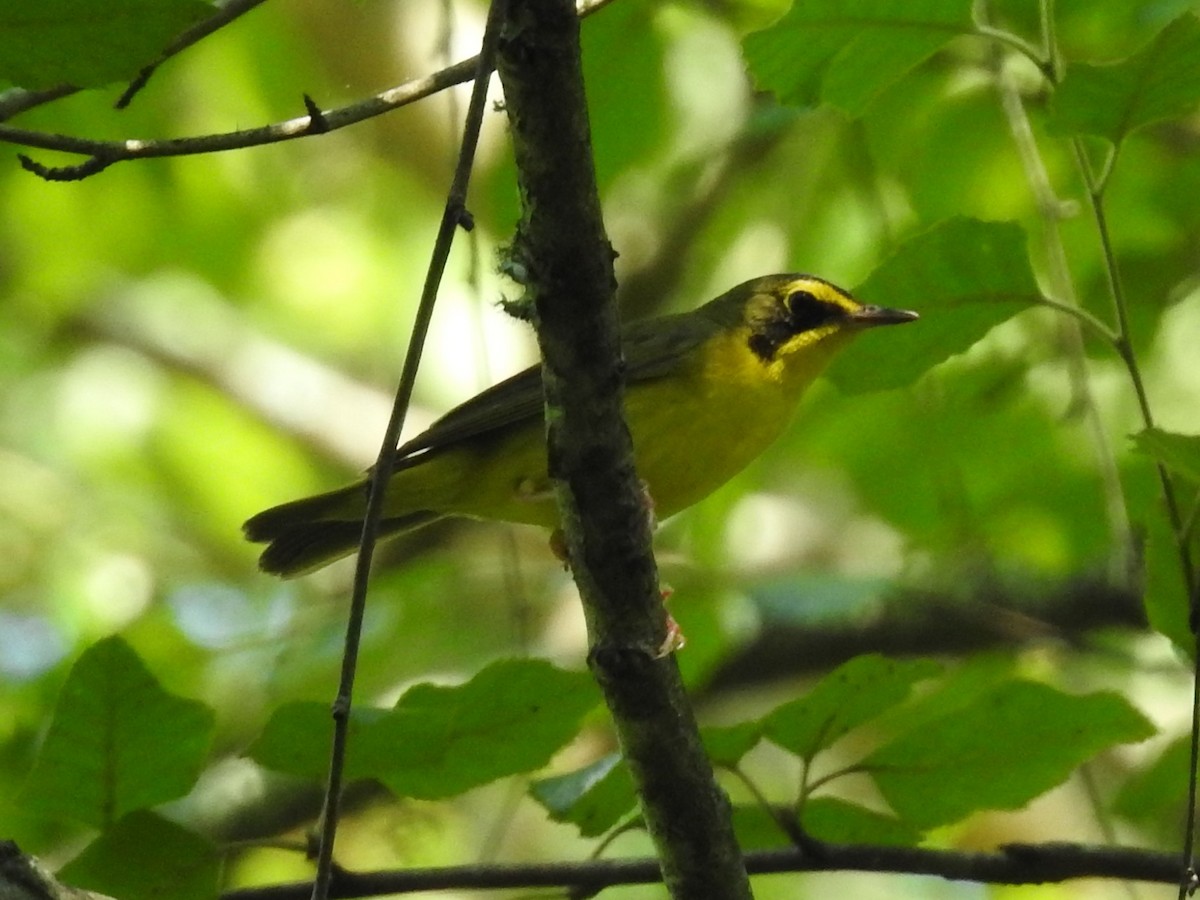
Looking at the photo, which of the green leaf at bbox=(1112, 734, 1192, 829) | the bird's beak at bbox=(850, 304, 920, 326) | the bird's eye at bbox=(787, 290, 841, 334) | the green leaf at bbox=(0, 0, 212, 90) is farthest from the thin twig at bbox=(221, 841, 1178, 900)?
the bird's eye at bbox=(787, 290, 841, 334)

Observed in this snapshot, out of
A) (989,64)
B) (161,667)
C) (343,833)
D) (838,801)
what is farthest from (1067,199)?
(343,833)

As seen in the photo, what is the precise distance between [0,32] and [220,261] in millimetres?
6197

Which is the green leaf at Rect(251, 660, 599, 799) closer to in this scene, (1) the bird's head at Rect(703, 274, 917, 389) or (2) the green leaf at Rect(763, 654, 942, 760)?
(2) the green leaf at Rect(763, 654, 942, 760)

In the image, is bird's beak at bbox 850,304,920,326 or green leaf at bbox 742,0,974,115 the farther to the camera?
bird's beak at bbox 850,304,920,326

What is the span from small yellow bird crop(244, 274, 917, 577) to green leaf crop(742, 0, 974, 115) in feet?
4.95

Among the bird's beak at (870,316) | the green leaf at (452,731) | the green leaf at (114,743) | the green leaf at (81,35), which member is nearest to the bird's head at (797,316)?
the bird's beak at (870,316)

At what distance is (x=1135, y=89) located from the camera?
8.00 ft

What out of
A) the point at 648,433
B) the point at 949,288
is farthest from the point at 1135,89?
the point at 648,433

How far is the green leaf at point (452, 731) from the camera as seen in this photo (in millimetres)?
2307

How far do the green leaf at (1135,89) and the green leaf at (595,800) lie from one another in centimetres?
130

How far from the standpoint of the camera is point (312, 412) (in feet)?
31.3

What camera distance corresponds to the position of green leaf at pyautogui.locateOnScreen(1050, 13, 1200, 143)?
2.40 meters

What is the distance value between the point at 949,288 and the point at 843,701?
77 cm

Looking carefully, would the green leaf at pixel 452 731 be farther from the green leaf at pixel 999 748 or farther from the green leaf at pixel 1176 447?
the green leaf at pixel 1176 447
